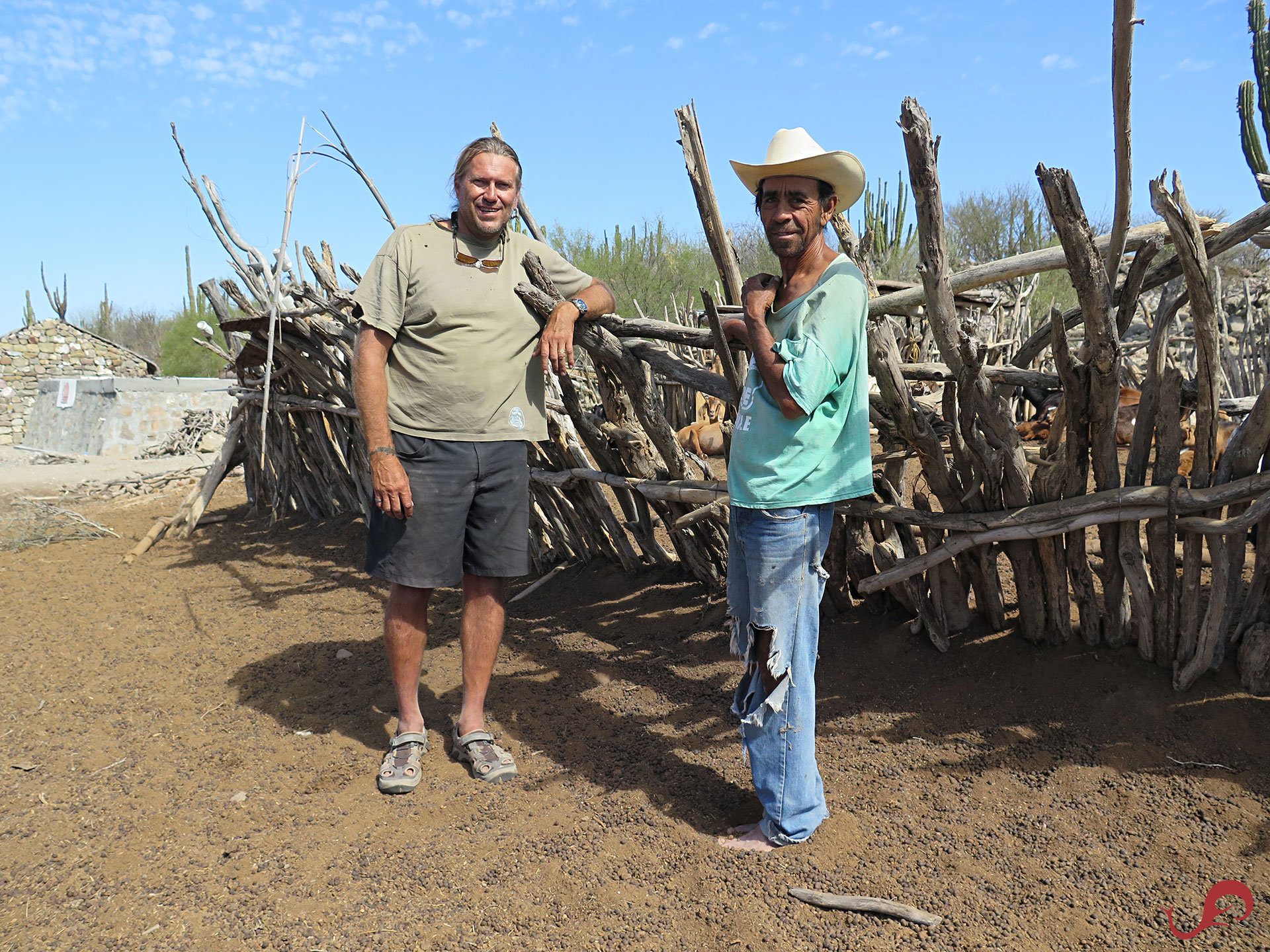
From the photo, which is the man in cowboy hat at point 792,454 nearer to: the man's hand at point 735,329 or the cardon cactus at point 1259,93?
the man's hand at point 735,329

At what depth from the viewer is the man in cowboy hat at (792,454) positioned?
1894 millimetres

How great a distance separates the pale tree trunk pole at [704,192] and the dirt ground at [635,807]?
1409 mm

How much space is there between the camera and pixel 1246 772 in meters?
2.10

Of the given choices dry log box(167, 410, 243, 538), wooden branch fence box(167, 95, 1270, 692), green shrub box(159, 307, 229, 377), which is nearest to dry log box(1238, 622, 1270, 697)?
wooden branch fence box(167, 95, 1270, 692)

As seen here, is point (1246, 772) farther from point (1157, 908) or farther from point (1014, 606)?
point (1014, 606)

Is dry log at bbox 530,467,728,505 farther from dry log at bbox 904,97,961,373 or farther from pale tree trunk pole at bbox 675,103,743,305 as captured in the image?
dry log at bbox 904,97,961,373

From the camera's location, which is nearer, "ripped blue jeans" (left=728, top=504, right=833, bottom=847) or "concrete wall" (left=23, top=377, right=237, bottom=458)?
"ripped blue jeans" (left=728, top=504, right=833, bottom=847)

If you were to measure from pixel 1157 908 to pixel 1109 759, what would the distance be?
48 cm

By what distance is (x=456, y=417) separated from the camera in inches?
101

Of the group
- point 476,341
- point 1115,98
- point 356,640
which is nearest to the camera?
point 1115,98

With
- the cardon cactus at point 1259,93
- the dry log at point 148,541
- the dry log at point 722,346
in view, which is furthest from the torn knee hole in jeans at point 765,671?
the cardon cactus at point 1259,93

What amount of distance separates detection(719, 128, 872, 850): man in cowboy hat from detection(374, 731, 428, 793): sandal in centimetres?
95

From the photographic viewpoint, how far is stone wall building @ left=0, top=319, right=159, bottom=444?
21.3 meters

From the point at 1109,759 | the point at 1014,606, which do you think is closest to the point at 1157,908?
the point at 1109,759
